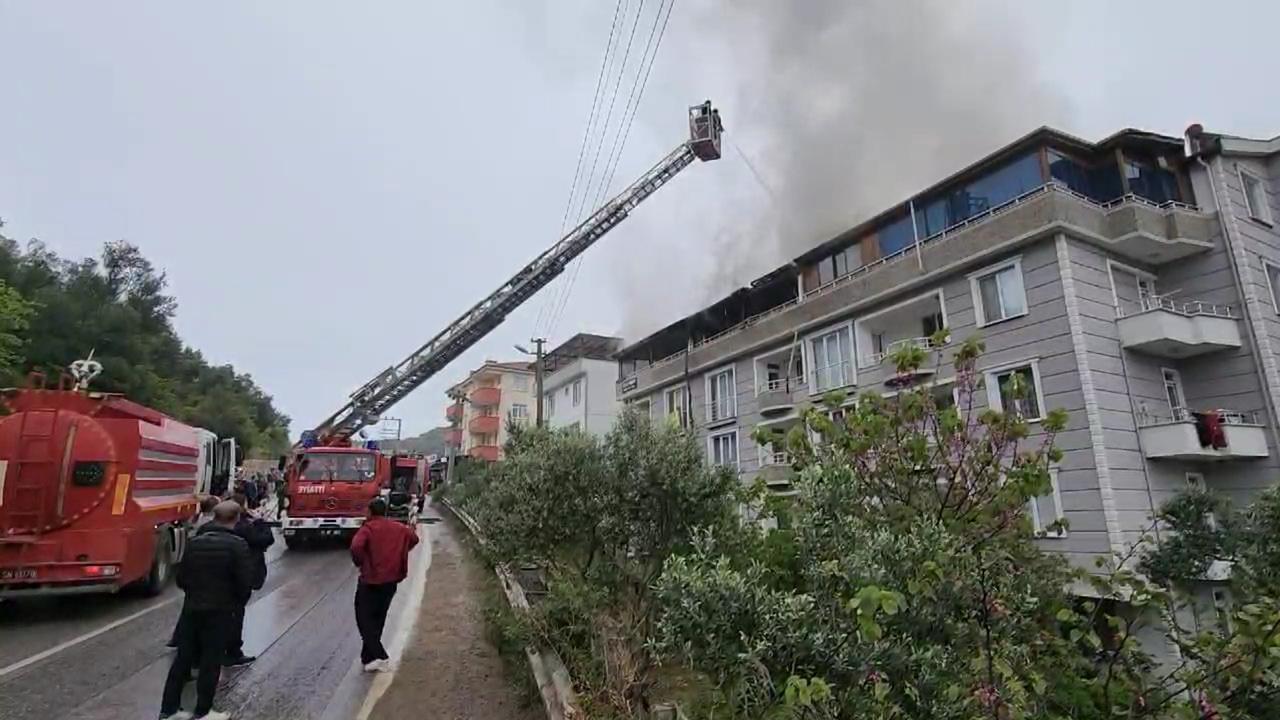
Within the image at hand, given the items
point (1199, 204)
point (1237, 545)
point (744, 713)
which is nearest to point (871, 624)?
point (744, 713)

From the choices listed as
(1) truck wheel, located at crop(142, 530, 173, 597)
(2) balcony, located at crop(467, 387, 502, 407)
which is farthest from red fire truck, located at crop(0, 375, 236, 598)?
(2) balcony, located at crop(467, 387, 502, 407)

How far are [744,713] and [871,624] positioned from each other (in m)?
0.90

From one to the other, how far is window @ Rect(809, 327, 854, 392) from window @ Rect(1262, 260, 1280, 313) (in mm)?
10079

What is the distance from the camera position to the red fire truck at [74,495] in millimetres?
8750

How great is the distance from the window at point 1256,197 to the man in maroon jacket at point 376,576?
2189 cm

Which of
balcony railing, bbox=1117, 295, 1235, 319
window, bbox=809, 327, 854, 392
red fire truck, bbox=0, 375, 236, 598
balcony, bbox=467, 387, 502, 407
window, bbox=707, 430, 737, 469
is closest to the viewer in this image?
red fire truck, bbox=0, 375, 236, 598

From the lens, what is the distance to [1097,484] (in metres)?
13.1

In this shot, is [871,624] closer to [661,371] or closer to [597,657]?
[597,657]

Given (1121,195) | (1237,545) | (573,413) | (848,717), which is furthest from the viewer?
(573,413)

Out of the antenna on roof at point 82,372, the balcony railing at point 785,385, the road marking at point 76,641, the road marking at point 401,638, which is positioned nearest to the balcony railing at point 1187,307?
the balcony railing at point 785,385

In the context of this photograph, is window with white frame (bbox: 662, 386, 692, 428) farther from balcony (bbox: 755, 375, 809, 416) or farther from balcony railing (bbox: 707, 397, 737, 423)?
balcony (bbox: 755, 375, 809, 416)

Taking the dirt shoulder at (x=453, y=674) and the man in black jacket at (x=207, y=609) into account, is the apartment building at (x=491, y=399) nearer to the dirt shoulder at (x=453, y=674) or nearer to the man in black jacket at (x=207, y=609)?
the dirt shoulder at (x=453, y=674)

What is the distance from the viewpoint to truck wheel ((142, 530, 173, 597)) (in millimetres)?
10477

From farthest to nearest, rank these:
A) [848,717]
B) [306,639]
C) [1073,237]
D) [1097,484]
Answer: [1073,237] < [1097,484] < [306,639] < [848,717]
